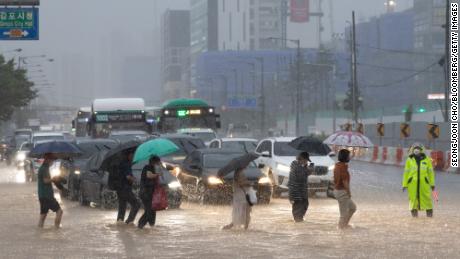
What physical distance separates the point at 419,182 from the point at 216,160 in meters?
7.04

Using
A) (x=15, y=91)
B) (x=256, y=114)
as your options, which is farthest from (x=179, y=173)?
(x=256, y=114)

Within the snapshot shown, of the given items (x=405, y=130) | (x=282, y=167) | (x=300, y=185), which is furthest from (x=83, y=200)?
(x=405, y=130)

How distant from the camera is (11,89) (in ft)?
290

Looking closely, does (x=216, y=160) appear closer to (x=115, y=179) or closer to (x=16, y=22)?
(x=115, y=179)

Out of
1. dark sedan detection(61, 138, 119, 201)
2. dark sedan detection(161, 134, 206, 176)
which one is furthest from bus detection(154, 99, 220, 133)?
dark sedan detection(61, 138, 119, 201)

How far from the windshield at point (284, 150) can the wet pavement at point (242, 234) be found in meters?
3.27

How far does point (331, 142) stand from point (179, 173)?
14.7 feet

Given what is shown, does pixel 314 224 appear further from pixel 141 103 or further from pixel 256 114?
pixel 256 114

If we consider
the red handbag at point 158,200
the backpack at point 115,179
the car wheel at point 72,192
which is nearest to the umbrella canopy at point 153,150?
the backpack at point 115,179

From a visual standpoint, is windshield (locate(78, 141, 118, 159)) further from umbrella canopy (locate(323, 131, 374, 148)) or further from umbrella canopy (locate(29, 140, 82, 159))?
umbrella canopy (locate(323, 131, 374, 148))

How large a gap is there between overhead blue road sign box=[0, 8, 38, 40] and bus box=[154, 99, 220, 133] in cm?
1560

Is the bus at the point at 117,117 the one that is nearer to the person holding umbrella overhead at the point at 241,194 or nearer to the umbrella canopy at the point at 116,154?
the umbrella canopy at the point at 116,154

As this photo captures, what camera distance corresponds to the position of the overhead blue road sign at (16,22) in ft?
124

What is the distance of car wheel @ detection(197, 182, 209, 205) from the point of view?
27188 millimetres
